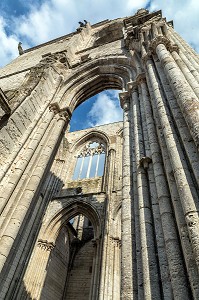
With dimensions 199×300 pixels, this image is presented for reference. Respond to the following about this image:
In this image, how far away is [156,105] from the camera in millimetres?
3834

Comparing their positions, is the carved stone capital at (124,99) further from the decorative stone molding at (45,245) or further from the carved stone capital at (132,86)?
the decorative stone molding at (45,245)

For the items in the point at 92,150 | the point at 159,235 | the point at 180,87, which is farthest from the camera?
the point at 92,150

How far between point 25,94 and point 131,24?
16.0 feet

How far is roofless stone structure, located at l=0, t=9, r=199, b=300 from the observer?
2.37m

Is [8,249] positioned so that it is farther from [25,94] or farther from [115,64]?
[115,64]

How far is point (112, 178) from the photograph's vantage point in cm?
1142

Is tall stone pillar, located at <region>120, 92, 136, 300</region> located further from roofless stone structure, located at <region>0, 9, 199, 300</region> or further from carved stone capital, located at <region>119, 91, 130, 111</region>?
carved stone capital, located at <region>119, 91, 130, 111</region>

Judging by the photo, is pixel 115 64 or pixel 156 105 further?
pixel 115 64

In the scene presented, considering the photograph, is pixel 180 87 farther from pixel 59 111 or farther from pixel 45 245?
pixel 45 245

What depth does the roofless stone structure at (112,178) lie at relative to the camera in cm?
237

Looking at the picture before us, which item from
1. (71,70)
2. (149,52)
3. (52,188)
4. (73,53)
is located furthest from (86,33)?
(149,52)

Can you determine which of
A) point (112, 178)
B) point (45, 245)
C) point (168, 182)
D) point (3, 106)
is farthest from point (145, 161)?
point (112, 178)

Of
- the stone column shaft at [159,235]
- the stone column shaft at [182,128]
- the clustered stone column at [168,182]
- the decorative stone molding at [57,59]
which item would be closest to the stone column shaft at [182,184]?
the clustered stone column at [168,182]

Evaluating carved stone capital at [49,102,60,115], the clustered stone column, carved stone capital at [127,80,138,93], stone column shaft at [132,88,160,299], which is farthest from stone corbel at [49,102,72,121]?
stone column shaft at [132,88,160,299]
